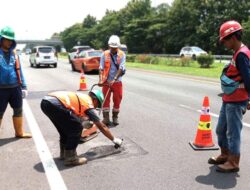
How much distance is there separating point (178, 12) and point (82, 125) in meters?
69.9

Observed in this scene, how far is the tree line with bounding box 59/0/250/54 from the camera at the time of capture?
204ft

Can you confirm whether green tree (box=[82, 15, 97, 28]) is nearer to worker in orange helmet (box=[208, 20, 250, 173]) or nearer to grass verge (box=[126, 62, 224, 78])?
grass verge (box=[126, 62, 224, 78])

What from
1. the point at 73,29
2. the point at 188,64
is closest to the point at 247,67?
the point at 188,64

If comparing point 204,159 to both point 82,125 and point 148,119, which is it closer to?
point 82,125

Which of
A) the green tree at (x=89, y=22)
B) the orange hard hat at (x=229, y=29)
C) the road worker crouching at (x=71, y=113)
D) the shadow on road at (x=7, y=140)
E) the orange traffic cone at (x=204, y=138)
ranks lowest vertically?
the shadow on road at (x=7, y=140)

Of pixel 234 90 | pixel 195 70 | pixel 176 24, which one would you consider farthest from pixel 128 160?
pixel 176 24

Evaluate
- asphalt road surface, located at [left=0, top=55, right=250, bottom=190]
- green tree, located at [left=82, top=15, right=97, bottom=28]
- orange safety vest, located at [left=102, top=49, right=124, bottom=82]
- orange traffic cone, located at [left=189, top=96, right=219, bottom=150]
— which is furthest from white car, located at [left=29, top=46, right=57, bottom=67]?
green tree, located at [left=82, top=15, right=97, bottom=28]

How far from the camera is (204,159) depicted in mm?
6320

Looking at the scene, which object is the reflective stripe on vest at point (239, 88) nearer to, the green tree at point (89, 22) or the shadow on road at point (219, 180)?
the shadow on road at point (219, 180)

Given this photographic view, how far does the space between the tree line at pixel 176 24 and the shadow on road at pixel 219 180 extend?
41.0 metres

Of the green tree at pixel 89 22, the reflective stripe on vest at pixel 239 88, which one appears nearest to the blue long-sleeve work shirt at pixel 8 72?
the reflective stripe on vest at pixel 239 88

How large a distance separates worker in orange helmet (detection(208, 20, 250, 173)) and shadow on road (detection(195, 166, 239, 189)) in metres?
0.11

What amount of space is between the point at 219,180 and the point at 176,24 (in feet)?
232

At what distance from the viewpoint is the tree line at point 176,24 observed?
A: 204 ft
